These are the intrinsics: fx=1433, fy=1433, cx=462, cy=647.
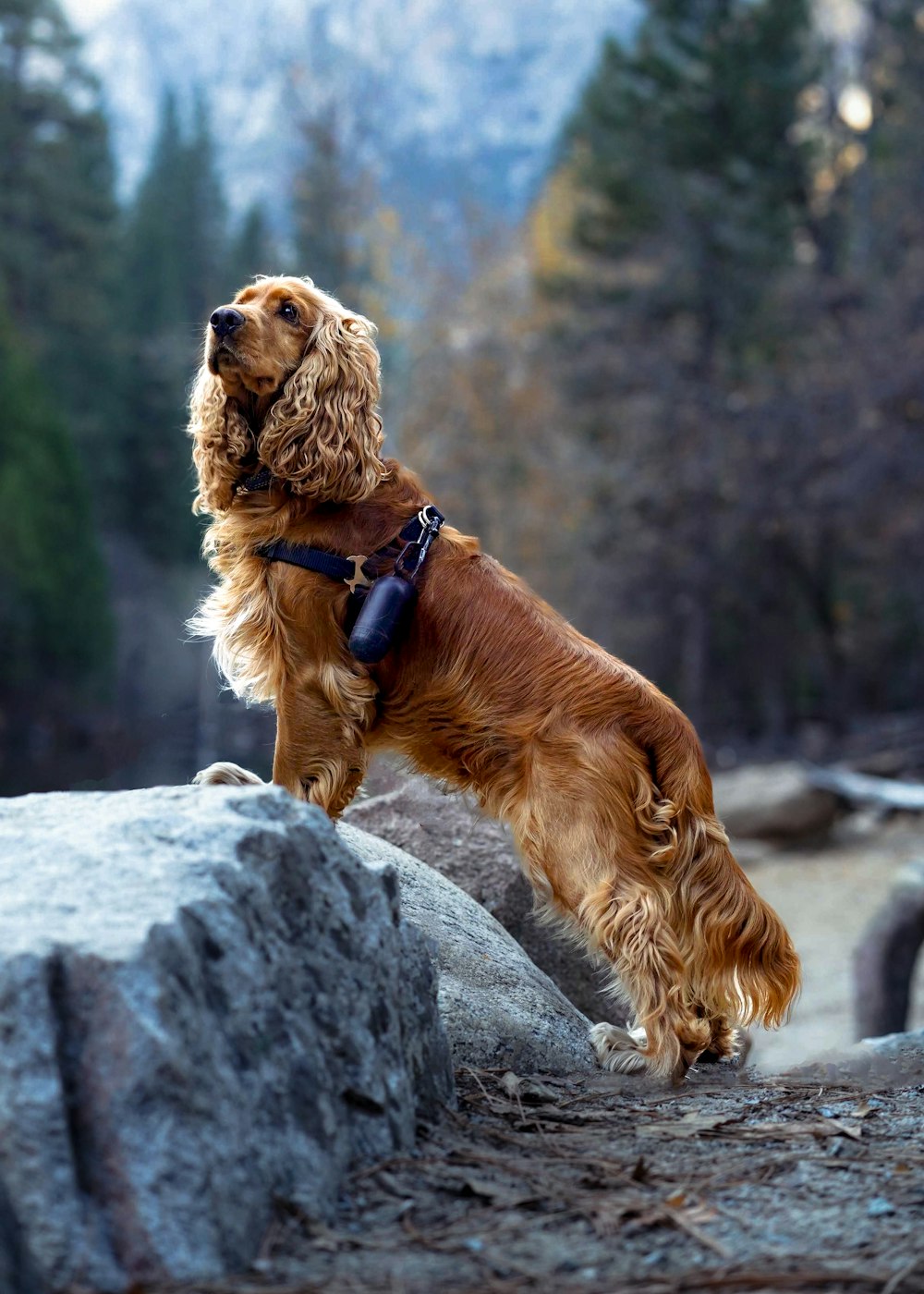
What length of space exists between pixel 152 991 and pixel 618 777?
2147 mm

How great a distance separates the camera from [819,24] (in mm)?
36375

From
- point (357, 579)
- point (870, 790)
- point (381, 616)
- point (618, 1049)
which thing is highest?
point (870, 790)

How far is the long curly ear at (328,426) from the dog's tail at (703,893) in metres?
1.28

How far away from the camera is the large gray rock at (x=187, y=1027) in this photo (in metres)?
2.75

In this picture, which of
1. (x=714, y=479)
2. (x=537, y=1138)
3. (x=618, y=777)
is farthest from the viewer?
(x=714, y=479)

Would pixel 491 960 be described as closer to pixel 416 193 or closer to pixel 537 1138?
pixel 537 1138

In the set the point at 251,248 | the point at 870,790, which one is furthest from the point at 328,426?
the point at 251,248

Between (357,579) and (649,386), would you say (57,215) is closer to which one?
(649,386)

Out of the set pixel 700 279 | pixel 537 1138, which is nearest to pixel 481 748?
pixel 537 1138

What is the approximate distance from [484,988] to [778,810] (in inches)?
670

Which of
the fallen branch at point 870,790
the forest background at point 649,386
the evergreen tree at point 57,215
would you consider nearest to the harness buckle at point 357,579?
the fallen branch at point 870,790

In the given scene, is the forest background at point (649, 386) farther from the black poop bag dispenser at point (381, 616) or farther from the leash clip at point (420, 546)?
the black poop bag dispenser at point (381, 616)

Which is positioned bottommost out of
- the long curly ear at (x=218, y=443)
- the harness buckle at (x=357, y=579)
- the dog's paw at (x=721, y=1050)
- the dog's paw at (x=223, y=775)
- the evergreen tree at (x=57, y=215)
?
the dog's paw at (x=721, y=1050)

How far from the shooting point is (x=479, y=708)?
484cm
